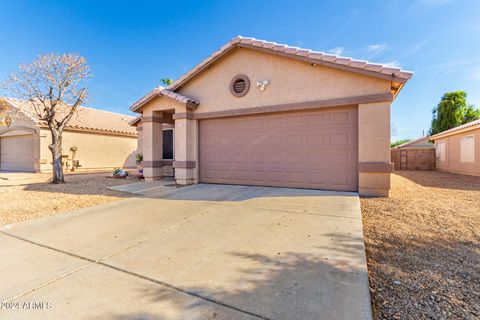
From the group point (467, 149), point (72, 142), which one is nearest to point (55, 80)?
point (72, 142)

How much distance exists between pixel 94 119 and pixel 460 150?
2660 cm

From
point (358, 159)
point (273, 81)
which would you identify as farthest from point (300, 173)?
point (273, 81)

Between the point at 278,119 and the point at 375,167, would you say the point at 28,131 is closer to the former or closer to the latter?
the point at 278,119

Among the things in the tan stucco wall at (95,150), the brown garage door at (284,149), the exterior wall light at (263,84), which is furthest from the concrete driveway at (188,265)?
the tan stucco wall at (95,150)

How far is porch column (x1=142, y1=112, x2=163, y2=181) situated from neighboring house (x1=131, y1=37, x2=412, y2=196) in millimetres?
45

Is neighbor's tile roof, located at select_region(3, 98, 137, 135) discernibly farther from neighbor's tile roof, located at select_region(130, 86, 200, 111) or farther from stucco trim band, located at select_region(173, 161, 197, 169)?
stucco trim band, located at select_region(173, 161, 197, 169)

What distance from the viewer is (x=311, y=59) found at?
24.1 ft

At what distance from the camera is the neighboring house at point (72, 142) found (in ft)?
49.8

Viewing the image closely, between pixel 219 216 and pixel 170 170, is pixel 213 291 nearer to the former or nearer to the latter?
pixel 219 216

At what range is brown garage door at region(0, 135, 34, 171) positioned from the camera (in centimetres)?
1612

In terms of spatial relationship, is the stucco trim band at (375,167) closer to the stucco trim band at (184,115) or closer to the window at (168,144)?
the stucco trim band at (184,115)

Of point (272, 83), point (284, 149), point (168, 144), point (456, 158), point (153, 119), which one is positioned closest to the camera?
point (284, 149)

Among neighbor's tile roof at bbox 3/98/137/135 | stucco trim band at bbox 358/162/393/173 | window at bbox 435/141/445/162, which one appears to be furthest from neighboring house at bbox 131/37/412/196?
window at bbox 435/141/445/162

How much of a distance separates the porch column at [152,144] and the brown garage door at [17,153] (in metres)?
11.6
